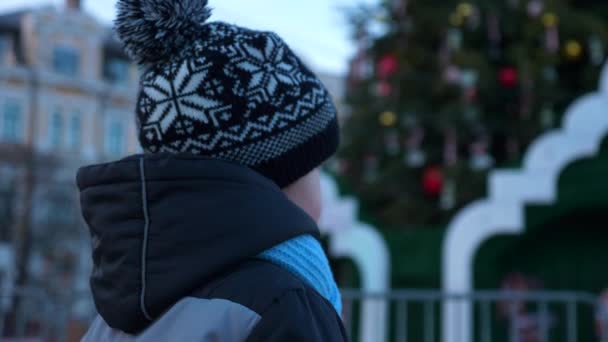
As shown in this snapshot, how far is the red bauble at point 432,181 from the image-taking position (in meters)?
7.69

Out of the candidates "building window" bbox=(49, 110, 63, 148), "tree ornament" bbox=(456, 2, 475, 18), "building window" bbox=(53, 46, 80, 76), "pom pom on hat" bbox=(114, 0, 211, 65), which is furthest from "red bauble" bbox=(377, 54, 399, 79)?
"building window" bbox=(53, 46, 80, 76)

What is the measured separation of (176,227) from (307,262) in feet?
0.64

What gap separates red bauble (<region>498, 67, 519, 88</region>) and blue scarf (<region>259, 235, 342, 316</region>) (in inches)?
278

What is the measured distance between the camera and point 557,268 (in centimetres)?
614

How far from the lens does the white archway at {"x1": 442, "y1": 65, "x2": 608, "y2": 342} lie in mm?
5621

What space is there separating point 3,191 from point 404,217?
927cm

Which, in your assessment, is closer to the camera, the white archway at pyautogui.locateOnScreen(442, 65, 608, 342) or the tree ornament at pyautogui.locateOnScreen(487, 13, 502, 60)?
the white archway at pyautogui.locateOnScreen(442, 65, 608, 342)

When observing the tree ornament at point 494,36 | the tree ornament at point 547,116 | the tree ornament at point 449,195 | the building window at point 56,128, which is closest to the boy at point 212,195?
the tree ornament at point 449,195

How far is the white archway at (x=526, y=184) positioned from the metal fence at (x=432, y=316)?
27cm

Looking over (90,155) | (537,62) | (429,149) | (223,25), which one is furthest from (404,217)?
(90,155)

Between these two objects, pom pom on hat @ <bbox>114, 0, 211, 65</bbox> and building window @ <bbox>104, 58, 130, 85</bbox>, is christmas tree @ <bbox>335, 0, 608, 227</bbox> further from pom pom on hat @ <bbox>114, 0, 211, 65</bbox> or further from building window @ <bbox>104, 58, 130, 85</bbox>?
building window @ <bbox>104, 58, 130, 85</bbox>

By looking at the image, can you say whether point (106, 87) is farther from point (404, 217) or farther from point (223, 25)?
point (223, 25)

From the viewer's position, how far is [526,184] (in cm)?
566

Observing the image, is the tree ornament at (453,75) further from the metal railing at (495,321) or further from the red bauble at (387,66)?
the metal railing at (495,321)
